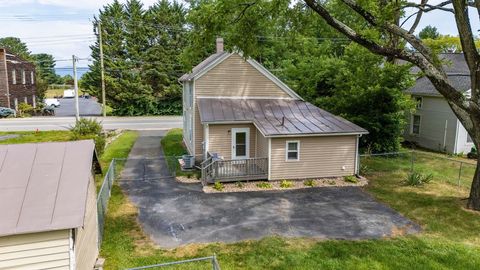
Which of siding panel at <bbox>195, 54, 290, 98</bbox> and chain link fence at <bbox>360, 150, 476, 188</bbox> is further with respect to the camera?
siding panel at <bbox>195, 54, 290, 98</bbox>

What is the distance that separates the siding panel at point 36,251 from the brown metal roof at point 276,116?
11.5 m

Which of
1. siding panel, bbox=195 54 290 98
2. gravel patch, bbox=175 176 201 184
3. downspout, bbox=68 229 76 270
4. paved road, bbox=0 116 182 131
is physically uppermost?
siding panel, bbox=195 54 290 98

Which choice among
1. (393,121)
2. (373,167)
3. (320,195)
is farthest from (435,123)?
(320,195)

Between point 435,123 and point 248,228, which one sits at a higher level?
point 435,123

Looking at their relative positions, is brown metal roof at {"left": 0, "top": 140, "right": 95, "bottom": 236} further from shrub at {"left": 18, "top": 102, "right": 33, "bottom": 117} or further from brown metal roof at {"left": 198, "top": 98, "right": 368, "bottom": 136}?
shrub at {"left": 18, "top": 102, "right": 33, "bottom": 117}

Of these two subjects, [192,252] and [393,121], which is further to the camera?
[393,121]

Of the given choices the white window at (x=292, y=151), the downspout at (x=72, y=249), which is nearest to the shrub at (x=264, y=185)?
the white window at (x=292, y=151)

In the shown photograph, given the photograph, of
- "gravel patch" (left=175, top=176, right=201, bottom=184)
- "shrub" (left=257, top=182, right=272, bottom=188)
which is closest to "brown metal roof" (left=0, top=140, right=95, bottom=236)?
"gravel patch" (left=175, top=176, right=201, bottom=184)

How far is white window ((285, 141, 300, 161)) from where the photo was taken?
57.6ft

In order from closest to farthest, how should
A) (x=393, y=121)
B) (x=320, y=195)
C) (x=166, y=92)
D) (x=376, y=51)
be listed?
1. (x=376, y=51)
2. (x=320, y=195)
3. (x=393, y=121)
4. (x=166, y=92)

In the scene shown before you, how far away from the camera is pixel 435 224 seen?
12.6 meters

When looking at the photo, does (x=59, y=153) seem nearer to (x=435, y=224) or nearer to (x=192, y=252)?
(x=192, y=252)

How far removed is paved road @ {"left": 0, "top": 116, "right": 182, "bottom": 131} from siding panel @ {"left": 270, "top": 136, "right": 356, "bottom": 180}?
19984mm

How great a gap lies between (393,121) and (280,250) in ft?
51.7
